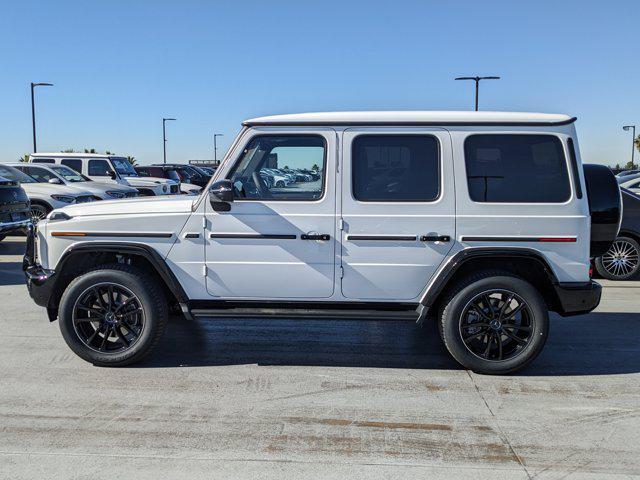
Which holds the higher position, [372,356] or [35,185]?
[35,185]

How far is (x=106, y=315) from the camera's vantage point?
16.5 ft

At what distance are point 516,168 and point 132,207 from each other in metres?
3.06

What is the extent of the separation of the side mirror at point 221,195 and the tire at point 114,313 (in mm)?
840

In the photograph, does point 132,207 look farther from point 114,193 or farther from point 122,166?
point 122,166

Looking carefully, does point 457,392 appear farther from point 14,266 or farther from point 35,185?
point 35,185

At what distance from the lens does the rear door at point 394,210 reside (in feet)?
15.8

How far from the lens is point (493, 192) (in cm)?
483

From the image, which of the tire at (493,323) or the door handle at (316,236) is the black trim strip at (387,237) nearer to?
the door handle at (316,236)

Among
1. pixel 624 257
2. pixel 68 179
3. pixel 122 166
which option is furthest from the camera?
pixel 122 166

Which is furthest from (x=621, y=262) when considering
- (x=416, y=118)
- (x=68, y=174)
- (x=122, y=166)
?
(x=122, y=166)

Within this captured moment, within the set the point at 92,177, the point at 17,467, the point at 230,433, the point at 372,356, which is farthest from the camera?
the point at 92,177

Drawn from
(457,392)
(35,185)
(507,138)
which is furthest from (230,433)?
(35,185)

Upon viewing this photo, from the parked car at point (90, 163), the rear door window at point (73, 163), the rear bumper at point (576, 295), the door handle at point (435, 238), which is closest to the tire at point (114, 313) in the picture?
the door handle at point (435, 238)

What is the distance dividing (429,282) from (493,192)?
85 centimetres
